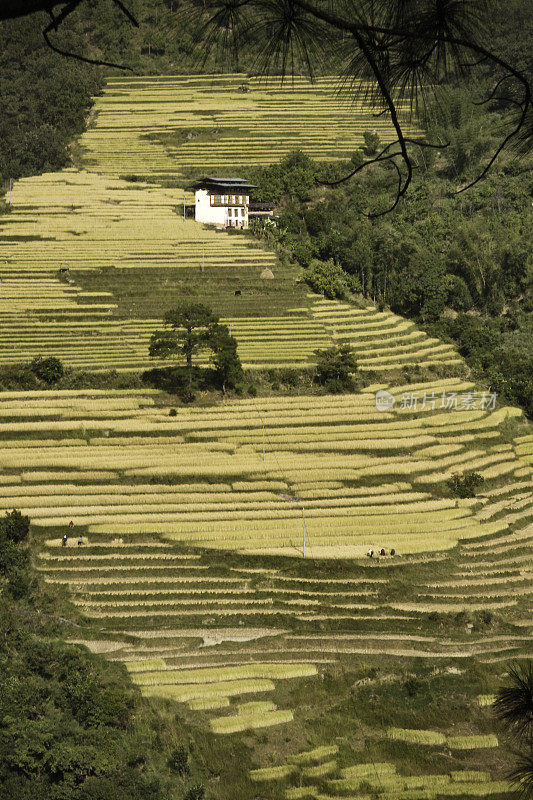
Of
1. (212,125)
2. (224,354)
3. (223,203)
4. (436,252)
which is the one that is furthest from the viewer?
(212,125)

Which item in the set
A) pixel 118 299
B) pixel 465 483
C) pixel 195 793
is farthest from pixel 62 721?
pixel 118 299

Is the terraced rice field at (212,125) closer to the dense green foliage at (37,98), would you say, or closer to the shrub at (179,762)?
the dense green foliage at (37,98)

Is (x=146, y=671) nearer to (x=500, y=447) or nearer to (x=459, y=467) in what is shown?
(x=459, y=467)

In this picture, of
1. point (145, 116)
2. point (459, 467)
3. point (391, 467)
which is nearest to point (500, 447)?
point (459, 467)

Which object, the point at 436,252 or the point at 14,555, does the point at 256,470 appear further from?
the point at 436,252

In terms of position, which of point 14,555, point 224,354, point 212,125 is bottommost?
point 14,555

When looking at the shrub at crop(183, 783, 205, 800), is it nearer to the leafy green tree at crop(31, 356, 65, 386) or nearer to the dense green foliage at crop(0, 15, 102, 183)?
the leafy green tree at crop(31, 356, 65, 386)

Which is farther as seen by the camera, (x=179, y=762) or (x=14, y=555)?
(x=14, y=555)

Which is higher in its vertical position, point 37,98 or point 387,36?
point 37,98
